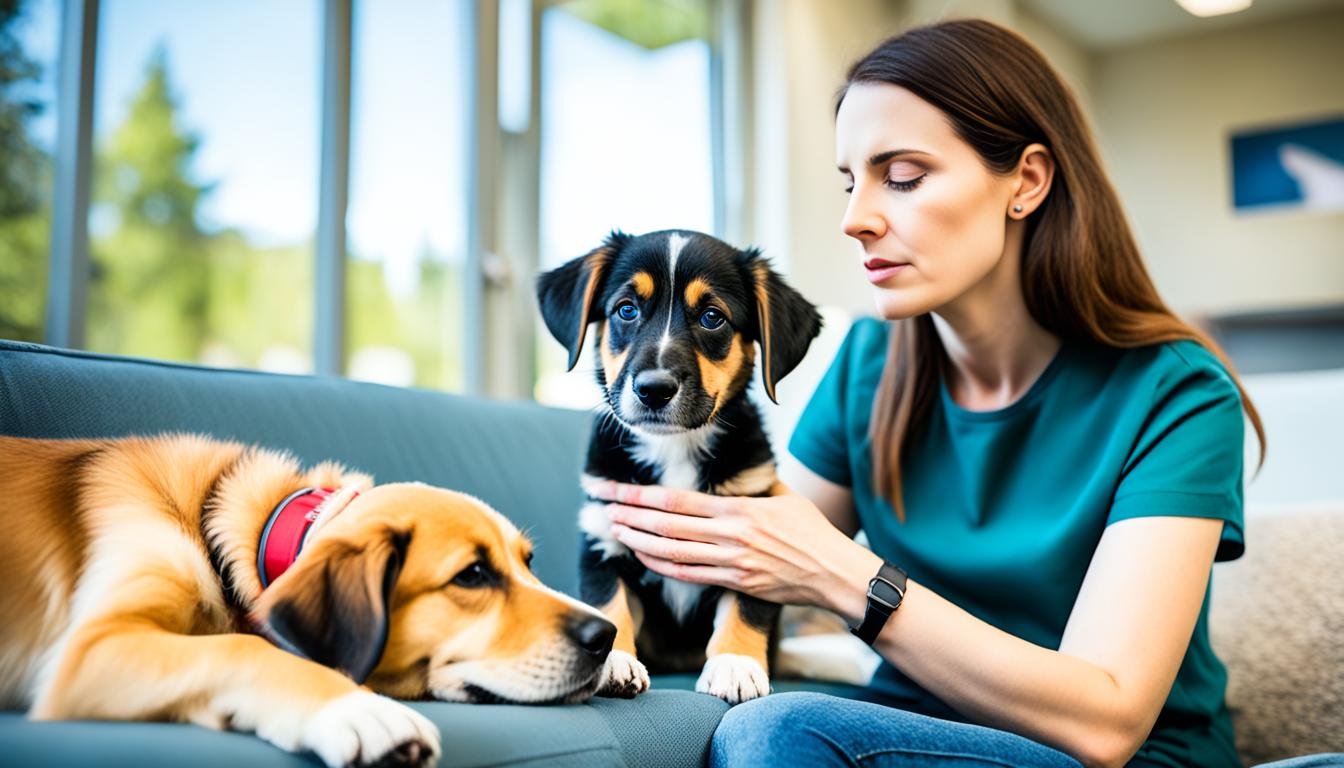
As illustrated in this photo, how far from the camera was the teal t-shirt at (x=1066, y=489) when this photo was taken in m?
1.53

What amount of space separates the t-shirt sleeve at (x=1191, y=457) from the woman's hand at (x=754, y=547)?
16.1 inches

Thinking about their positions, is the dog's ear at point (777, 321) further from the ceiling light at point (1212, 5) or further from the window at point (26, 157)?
the ceiling light at point (1212, 5)

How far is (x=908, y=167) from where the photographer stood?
64.9 inches

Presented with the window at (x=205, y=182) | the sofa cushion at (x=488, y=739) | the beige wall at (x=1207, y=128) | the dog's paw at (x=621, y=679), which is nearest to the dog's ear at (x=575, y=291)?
the dog's paw at (x=621, y=679)

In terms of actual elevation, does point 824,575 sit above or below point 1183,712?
above

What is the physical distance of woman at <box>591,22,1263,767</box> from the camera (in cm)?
143

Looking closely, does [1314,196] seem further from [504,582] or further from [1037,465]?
[504,582]

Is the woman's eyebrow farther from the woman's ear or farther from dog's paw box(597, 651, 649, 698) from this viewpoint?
dog's paw box(597, 651, 649, 698)

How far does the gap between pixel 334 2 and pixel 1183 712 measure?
3.78 m

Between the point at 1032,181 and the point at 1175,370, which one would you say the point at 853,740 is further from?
the point at 1032,181

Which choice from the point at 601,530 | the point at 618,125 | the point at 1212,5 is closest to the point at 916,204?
the point at 601,530

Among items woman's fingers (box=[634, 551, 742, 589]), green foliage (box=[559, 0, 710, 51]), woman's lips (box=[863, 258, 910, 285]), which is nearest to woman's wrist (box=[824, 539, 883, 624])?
woman's fingers (box=[634, 551, 742, 589])

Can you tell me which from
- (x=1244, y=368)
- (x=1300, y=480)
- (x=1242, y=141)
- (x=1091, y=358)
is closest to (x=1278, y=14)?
(x=1242, y=141)

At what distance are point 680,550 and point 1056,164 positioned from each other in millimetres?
904
